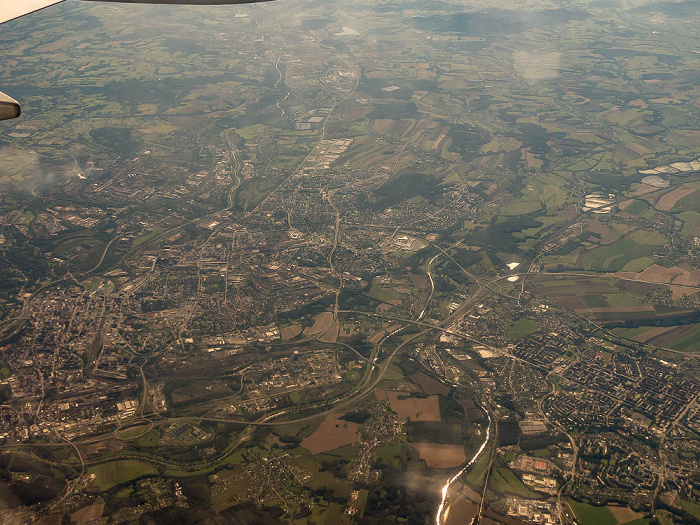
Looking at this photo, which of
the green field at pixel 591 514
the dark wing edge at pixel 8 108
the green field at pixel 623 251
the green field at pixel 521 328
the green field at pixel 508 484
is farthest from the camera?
the green field at pixel 623 251

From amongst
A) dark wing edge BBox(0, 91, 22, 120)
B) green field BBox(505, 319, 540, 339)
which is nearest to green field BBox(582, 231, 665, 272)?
green field BBox(505, 319, 540, 339)

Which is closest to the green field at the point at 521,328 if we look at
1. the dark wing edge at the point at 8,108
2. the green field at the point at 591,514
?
the green field at the point at 591,514

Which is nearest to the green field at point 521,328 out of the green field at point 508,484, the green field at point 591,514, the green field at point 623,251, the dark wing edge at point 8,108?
the green field at point 623,251

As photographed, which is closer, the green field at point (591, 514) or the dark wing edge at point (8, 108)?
the dark wing edge at point (8, 108)

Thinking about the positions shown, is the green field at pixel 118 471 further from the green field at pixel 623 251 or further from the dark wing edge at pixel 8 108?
the green field at pixel 623 251

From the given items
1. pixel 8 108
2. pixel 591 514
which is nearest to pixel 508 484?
pixel 591 514

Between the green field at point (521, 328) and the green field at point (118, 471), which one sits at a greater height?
the green field at point (118, 471)

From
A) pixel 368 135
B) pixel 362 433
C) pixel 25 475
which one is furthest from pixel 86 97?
pixel 362 433

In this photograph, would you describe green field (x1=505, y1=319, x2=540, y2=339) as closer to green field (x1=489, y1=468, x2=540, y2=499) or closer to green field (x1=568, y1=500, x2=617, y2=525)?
green field (x1=489, y1=468, x2=540, y2=499)

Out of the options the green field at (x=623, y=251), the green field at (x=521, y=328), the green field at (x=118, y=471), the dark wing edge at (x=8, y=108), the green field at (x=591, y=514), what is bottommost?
the green field at (x=591, y=514)

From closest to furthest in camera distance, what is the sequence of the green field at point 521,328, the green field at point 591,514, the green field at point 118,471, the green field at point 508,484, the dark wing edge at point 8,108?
the dark wing edge at point 8,108, the green field at point 591,514, the green field at point 118,471, the green field at point 508,484, the green field at point 521,328

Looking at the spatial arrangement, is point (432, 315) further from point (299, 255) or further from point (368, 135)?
point (368, 135)
